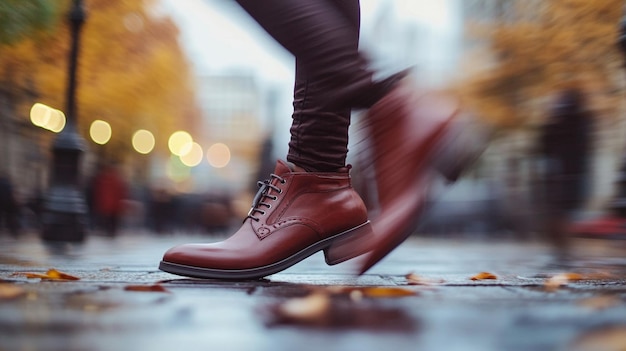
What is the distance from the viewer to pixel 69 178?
7551 millimetres

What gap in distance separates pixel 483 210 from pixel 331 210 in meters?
16.6

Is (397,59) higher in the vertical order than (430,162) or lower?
higher

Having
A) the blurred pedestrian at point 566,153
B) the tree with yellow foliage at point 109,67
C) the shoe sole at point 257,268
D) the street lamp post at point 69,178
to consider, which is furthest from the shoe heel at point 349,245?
the tree with yellow foliage at point 109,67

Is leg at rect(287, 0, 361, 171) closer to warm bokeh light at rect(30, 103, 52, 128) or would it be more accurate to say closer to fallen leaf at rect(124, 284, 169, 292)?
fallen leaf at rect(124, 284, 169, 292)

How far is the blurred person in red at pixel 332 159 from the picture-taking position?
1835mm

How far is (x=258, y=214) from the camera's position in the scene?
1.96 m

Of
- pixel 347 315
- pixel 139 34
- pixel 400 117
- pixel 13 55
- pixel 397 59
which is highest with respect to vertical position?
pixel 139 34

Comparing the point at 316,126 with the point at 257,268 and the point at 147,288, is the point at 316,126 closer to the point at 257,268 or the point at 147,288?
the point at 257,268

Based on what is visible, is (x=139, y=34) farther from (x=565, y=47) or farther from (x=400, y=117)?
(x=400, y=117)

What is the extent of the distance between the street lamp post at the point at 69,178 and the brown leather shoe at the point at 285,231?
564 centimetres

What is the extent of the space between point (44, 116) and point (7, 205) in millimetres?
5129

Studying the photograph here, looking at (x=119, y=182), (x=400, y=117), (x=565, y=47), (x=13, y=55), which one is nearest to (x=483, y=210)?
(x=565, y=47)

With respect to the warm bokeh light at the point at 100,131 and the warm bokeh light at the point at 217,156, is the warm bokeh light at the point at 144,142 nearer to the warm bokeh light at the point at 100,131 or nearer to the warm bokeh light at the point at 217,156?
the warm bokeh light at the point at 100,131

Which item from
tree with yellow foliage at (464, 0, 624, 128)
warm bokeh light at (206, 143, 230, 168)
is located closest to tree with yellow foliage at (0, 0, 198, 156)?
tree with yellow foliage at (464, 0, 624, 128)
